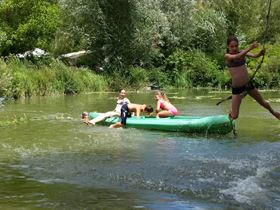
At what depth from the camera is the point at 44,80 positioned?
2748cm

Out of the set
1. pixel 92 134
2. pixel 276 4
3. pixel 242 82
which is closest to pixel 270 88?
pixel 276 4

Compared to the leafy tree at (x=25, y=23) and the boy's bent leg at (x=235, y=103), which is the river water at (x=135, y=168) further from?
the leafy tree at (x=25, y=23)

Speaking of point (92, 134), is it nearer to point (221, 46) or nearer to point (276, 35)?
point (221, 46)

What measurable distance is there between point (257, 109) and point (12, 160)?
40.1 feet

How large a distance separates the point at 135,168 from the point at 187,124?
4.51m

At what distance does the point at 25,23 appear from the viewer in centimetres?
3234

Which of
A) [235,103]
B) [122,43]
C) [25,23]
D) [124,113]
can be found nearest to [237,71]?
[235,103]

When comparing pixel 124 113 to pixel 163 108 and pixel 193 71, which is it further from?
pixel 193 71

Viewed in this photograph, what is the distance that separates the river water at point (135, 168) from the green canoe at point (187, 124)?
0.25m

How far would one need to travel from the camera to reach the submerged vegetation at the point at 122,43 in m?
31.7

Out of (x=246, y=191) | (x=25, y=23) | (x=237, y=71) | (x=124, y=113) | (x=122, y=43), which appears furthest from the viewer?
(x=122, y=43)

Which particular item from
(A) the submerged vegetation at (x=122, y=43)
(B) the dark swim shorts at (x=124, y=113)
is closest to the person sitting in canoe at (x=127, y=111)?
(B) the dark swim shorts at (x=124, y=113)

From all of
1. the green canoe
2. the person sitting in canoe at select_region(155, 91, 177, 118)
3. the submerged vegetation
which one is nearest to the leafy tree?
the submerged vegetation

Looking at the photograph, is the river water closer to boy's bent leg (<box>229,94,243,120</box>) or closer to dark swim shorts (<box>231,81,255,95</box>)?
boy's bent leg (<box>229,94,243,120</box>)
